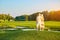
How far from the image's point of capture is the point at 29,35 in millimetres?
3193

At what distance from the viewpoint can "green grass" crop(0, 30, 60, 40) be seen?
124 inches

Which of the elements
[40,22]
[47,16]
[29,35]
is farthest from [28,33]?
[47,16]

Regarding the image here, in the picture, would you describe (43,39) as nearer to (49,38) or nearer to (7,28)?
(49,38)

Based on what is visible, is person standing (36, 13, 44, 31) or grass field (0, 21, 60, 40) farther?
person standing (36, 13, 44, 31)

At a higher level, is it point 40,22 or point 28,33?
point 40,22

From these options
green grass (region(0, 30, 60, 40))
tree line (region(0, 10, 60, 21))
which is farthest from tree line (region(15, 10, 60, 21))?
green grass (region(0, 30, 60, 40))

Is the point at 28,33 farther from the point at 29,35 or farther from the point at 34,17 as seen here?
the point at 34,17

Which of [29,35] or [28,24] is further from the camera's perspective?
[28,24]

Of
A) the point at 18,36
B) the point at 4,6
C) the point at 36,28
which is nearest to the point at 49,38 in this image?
the point at 36,28

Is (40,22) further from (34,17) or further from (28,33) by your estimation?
(28,33)

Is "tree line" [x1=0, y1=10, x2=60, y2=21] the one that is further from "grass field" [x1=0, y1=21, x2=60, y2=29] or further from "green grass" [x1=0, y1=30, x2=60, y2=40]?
"green grass" [x1=0, y1=30, x2=60, y2=40]

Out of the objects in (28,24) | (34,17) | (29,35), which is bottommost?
(29,35)

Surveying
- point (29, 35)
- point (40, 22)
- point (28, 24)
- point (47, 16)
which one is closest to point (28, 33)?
point (29, 35)

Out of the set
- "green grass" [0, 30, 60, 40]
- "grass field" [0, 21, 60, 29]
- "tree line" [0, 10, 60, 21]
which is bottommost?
"green grass" [0, 30, 60, 40]
